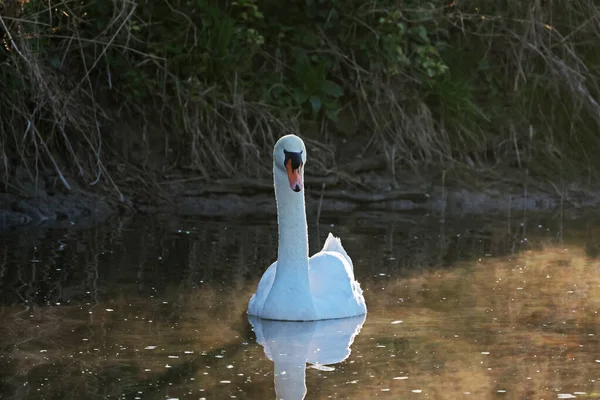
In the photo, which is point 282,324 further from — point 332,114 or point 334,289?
point 332,114

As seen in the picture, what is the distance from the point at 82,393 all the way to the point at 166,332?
51.7 inches

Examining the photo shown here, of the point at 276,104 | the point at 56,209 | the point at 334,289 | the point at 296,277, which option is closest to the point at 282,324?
the point at 296,277

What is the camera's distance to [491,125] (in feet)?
47.4

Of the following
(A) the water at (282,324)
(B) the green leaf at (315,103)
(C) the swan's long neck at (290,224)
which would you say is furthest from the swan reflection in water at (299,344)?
(B) the green leaf at (315,103)

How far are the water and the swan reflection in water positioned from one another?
0.01 m

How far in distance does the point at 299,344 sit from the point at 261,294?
871mm

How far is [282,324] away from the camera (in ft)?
22.6

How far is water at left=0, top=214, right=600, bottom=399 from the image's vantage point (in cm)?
544

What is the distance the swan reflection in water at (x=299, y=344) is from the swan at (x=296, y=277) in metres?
0.06

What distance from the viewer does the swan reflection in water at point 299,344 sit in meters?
5.48

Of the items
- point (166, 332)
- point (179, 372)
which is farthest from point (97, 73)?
point (179, 372)

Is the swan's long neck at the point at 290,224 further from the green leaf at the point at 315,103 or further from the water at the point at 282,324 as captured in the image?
the green leaf at the point at 315,103

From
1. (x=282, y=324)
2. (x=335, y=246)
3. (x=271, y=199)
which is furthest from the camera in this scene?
(x=271, y=199)

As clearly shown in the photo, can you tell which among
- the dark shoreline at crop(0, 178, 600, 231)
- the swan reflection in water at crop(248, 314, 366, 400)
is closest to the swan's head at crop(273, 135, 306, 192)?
the swan reflection in water at crop(248, 314, 366, 400)
